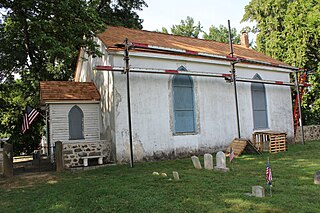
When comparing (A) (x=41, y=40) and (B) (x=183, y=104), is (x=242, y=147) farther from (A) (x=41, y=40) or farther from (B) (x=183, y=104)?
(A) (x=41, y=40)

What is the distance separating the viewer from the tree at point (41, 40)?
40.6 ft

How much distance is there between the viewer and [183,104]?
48.8ft

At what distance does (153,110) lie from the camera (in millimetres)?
13828

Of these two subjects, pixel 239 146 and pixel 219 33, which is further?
pixel 219 33

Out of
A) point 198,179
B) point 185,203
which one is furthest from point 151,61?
point 185,203

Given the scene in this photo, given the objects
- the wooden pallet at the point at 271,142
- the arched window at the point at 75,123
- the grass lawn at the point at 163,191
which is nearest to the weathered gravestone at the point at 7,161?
the grass lawn at the point at 163,191

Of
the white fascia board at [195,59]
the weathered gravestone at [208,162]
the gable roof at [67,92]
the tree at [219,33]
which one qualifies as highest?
the tree at [219,33]

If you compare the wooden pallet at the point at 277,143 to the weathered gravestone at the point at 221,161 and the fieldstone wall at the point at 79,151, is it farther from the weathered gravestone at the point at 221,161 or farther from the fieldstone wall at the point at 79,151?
the fieldstone wall at the point at 79,151

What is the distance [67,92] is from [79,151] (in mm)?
3670

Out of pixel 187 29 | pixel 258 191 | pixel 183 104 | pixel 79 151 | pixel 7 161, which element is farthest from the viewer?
pixel 187 29

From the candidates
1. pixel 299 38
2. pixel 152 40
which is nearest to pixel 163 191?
pixel 152 40

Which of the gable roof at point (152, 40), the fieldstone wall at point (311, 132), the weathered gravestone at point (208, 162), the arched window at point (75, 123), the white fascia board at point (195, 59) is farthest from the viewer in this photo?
the fieldstone wall at point (311, 132)

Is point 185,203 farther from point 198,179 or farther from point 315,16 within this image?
point 315,16

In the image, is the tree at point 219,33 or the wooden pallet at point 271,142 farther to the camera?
the tree at point 219,33
